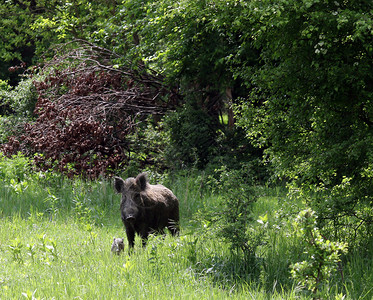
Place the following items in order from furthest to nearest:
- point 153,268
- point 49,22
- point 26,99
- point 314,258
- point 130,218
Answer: point 26,99, point 49,22, point 130,218, point 153,268, point 314,258

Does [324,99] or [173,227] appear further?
[173,227]

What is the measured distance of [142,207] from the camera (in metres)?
7.50

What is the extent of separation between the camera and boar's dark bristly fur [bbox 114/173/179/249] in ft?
24.2

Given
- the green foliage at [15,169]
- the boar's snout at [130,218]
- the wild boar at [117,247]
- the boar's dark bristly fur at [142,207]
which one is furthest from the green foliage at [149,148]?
the boar's snout at [130,218]

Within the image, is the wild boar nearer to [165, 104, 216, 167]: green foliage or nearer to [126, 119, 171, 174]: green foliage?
[165, 104, 216, 167]: green foliage

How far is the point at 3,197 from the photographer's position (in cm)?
1224

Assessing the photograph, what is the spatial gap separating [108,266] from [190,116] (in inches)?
340

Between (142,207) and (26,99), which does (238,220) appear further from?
(26,99)

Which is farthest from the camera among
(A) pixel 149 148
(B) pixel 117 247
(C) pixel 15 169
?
(A) pixel 149 148

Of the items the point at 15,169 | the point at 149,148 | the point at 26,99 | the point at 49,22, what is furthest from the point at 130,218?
the point at 49,22

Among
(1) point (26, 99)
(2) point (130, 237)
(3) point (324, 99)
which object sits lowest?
(2) point (130, 237)

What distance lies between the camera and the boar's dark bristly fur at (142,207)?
291 inches

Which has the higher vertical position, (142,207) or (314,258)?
(142,207)

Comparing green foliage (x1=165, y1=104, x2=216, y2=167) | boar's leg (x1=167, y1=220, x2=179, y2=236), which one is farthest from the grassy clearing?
green foliage (x1=165, y1=104, x2=216, y2=167)
